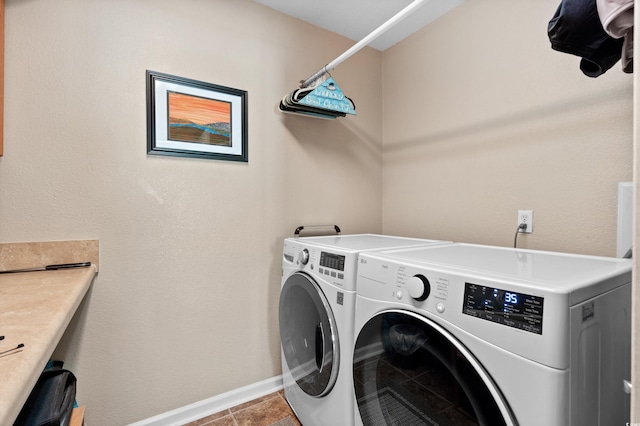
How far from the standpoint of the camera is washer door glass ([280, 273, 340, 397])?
48.1 inches

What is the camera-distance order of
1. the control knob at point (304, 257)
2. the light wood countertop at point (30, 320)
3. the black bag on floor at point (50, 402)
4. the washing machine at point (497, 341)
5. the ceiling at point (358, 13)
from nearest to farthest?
1. the light wood countertop at point (30, 320)
2. the washing machine at point (497, 341)
3. the black bag on floor at point (50, 402)
4. the control knob at point (304, 257)
5. the ceiling at point (358, 13)

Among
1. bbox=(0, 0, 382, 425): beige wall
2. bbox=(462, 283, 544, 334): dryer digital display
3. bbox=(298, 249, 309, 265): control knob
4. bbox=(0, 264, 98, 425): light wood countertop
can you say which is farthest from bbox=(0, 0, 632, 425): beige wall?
bbox=(462, 283, 544, 334): dryer digital display

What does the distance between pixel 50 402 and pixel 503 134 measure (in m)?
2.10

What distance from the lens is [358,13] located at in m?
1.88

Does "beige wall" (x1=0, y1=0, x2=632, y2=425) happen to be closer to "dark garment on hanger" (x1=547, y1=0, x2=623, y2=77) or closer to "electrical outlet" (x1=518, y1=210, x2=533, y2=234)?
"electrical outlet" (x1=518, y1=210, x2=533, y2=234)

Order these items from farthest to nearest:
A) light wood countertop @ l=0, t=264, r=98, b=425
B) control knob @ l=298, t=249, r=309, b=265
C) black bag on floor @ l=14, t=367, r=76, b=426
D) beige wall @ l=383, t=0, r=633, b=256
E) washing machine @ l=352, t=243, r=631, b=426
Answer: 1. control knob @ l=298, t=249, r=309, b=265
2. beige wall @ l=383, t=0, r=633, b=256
3. black bag on floor @ l=14, t=367, r=76, b=426
4. washing machine @ l=352, t=243, r=631, b=426
5. light wood countertop @ l=0, t=264, r=98, b=425

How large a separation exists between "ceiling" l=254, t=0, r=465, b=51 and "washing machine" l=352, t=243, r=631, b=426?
5.26 ft

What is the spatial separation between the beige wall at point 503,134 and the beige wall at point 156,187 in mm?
607

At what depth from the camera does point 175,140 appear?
5.17 ft

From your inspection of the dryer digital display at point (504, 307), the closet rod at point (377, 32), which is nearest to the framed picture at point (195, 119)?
the closet rod at point (377, 32)

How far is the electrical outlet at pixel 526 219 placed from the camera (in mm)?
1459

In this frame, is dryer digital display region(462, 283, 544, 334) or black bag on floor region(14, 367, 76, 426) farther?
black bag on floor region(14, 367, 76, 426)

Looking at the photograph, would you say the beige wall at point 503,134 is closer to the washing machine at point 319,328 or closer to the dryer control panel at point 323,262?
the washing machine at point 319,328

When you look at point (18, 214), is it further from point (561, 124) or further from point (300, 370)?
point (561, 124)
